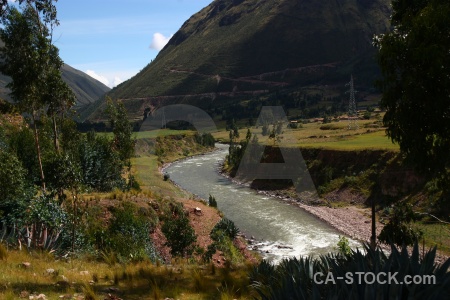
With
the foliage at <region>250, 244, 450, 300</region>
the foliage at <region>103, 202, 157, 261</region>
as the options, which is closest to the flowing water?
the foliage at <region>103, 202, 157, 261</region>

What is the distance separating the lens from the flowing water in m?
30.8

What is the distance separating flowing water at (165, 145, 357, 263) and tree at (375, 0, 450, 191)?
13252 mm

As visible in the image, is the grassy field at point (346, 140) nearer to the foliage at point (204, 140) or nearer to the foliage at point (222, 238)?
the foliage at point (222, 238)

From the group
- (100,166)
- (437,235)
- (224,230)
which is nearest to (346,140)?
(437,235)

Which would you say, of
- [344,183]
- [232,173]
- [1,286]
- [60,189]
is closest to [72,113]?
[60,189]

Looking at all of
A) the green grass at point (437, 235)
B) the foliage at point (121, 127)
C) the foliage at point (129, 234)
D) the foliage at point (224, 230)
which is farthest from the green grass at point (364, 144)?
the foliage at point (129, 234)

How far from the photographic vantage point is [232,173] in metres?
65.9

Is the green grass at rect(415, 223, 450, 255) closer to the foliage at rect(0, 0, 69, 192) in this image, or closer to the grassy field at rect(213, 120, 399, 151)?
the grassy field at rect(213, 120, 399, 151)

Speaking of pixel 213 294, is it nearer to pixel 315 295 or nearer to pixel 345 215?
pixel 315 295

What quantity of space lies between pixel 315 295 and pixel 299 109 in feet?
513

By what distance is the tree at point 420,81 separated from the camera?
7566 millimetres

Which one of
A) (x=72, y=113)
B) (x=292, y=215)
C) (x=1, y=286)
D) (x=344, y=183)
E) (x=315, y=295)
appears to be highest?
(x=72, y=113)

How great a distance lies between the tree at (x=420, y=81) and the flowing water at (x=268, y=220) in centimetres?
1325

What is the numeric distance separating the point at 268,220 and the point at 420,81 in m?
32.5
